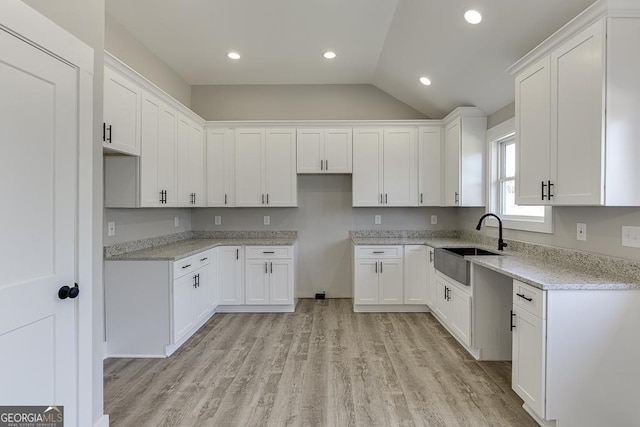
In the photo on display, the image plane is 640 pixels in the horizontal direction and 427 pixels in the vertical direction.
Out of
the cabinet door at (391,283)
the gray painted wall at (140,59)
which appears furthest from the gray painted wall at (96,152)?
the cabinet door at (391,283)

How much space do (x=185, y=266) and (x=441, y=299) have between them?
2725 millimetres

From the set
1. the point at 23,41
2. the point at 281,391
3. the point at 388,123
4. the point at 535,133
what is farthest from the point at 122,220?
the point at 535,133

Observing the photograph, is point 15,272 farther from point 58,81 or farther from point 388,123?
point 388,123

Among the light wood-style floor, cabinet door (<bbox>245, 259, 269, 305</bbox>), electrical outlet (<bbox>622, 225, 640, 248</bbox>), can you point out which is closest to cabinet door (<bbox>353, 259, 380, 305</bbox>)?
the light wood-style floor

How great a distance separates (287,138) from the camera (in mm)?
4262

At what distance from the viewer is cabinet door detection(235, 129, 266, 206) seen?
4.27 m

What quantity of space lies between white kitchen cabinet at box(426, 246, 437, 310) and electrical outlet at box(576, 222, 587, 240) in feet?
4.91

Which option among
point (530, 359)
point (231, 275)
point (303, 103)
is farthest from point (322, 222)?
point (530, 359)

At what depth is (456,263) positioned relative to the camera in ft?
9.94

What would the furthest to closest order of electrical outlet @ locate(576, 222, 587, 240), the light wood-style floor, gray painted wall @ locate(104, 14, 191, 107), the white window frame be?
the white window frame < gray painted wall @ locate(104, 14, 191, 107) < electrical outlet @ locate(576, 222, 587, 240) < the light wood-style floor

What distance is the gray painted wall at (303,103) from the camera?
15.1ft

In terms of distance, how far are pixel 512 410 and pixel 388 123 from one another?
3.30 meters

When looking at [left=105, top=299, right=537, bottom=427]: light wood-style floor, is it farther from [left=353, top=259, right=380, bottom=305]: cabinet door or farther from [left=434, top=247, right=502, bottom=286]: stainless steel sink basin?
[left=434, top=247, right=502, bottom=286]: stainless steel sink basin

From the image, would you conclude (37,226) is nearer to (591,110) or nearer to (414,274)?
(591,110)
